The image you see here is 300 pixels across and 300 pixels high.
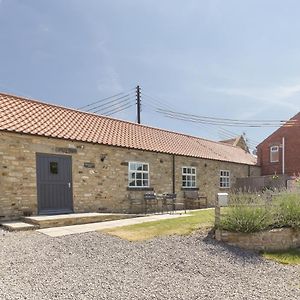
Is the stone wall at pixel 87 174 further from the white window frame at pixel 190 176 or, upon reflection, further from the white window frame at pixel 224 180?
the white window frame at pixel 224 180

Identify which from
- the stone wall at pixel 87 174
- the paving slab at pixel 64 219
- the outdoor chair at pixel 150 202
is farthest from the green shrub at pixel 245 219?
the stone wall at pixel 87 174

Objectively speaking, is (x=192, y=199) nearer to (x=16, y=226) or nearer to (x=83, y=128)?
(x=83, y=128)

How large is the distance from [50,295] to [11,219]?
6.50 meters

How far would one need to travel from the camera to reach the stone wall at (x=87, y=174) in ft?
35.1

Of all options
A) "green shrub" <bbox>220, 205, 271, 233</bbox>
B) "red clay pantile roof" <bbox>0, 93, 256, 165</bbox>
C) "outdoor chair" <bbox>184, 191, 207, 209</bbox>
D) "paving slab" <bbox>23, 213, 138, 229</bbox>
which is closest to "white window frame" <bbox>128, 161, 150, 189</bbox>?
"red clay pantile roof" <bbox>0, 93, 256, 165</bbox>

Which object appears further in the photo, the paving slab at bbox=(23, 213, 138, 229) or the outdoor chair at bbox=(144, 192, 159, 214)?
the outdoor chair at bbox=(144, 192, 159, 214)

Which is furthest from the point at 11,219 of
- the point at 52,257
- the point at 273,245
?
the point at 273,245

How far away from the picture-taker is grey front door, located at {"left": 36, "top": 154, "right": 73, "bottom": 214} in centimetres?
1155

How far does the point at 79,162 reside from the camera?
1275cm

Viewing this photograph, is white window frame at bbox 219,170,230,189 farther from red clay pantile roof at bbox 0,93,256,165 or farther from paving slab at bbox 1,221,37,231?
paving slab at bbox 1,221,37,231

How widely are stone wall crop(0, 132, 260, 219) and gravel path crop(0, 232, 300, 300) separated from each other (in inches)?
101

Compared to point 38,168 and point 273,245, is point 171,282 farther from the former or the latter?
point 38,168

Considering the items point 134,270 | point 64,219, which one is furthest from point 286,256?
point 64,219

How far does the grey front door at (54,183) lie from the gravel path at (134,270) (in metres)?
3.07
